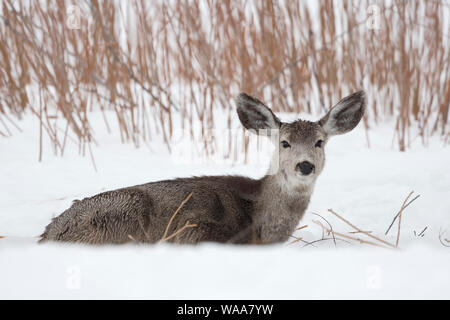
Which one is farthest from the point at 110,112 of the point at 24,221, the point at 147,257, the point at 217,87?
the point at 147,257

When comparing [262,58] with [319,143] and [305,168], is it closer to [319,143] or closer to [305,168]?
[319,143]

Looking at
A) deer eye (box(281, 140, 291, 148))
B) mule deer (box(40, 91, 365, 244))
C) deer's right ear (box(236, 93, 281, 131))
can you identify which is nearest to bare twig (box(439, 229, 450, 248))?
mule deer (box(40, 91, 365, 244))

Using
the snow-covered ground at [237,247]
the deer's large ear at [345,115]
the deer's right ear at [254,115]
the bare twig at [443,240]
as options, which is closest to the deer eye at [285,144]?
the deer's right ear at [254,115]

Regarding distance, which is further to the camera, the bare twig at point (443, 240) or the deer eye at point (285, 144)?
the deer eye at point (285, 144)

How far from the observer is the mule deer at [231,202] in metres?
3.18

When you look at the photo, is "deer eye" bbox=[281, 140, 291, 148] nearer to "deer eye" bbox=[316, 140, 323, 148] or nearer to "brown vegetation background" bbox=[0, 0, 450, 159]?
"deer eye" bbox=[316, 140, 323, 148]

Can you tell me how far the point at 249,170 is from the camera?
513 cm

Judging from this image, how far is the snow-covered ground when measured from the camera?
218cm

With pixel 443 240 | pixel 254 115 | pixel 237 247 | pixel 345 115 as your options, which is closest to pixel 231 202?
pixel 237 247

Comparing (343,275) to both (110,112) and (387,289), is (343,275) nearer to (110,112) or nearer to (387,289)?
(387,289)

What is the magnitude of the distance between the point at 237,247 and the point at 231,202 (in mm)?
483

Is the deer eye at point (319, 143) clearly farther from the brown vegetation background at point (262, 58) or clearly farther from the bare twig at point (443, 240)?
the brown vegetation background at point (262, 58)

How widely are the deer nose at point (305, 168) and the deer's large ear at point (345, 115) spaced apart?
1.85ft
